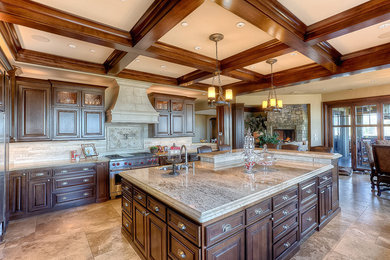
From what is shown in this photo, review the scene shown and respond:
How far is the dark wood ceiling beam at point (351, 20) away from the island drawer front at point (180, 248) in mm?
2867

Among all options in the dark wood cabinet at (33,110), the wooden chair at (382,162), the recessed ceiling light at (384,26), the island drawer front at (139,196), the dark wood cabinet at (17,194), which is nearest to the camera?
the island drawer front at (139,196)

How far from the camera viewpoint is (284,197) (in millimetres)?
2104

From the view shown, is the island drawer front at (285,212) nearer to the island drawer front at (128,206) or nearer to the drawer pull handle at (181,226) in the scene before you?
the drawer pull handle at (181,226)

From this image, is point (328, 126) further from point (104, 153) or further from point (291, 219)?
point (104, 153)

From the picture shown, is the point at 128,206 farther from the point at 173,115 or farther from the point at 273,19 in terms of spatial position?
the point at 173,115

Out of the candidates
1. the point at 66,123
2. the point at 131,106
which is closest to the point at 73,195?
the point at 66,123

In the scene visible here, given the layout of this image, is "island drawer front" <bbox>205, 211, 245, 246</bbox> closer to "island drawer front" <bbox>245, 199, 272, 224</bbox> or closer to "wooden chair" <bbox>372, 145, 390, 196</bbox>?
"island drawer front" <bbox>245, 199, 272, 224</bbox>

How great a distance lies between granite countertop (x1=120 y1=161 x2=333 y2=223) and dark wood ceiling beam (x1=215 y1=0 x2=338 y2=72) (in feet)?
5.71

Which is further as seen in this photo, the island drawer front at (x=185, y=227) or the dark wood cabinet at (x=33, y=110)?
the dark wood cabinet at (x=33, y=110)

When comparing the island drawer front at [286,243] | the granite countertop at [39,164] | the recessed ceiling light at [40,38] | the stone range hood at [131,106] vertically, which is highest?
the recessed ceiling light at [40,38]

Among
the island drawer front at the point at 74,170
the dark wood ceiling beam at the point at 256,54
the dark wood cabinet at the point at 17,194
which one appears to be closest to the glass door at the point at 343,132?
the dark wood ceiling beam at the point at 256,54

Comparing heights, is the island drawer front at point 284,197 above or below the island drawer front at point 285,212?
above

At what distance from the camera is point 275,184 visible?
79.2 inches

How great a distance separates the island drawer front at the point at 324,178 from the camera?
9.26 feet
